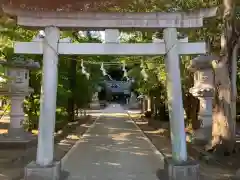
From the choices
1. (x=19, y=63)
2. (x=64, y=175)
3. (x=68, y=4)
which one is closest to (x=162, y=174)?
(x=64, y=175)

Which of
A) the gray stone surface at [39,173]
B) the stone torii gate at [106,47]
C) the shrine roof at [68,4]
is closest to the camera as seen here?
the gray stone surface at [39,173]

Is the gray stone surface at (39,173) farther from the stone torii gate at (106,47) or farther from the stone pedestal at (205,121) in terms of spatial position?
the stone pedestal at (205,121)

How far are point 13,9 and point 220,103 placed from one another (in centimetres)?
683

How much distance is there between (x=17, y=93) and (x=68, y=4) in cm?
432

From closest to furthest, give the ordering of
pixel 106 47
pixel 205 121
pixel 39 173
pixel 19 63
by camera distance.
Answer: pixel 39 173 → pixel 106 47 → pixel 19 63 → pixel 205 121

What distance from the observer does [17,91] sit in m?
13.4

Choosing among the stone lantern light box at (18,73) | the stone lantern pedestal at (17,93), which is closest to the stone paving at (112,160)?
the stone lantern pedestal at (17,93)

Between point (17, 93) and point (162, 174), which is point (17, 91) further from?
point (162, 174)

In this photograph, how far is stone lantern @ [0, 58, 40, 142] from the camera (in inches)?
523

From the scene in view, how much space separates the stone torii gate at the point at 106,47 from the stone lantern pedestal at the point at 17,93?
18.5 ft

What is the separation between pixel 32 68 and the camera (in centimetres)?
1395

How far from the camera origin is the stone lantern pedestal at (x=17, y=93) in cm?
1327

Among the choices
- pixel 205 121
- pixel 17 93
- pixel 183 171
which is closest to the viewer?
pixel 183 171

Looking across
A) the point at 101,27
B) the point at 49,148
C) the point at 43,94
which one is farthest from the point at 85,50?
the point at 49,148
